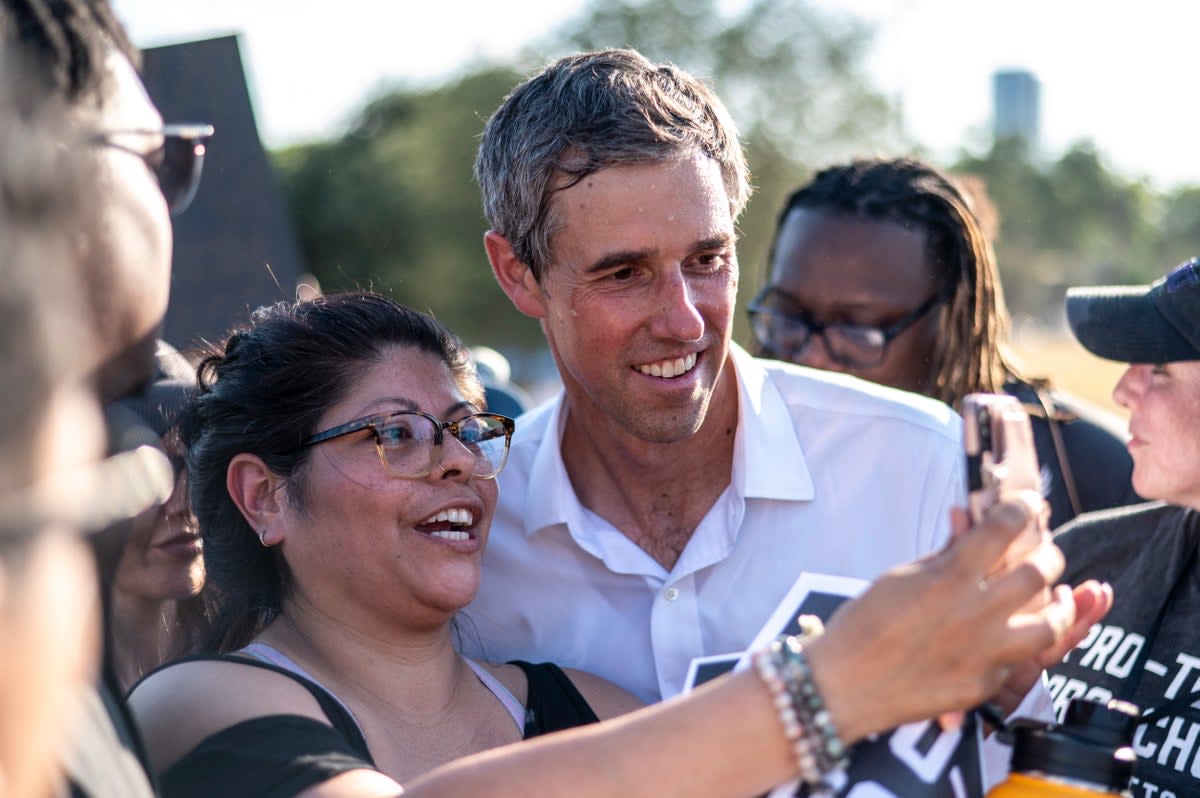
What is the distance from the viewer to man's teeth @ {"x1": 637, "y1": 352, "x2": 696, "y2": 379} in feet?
8.40

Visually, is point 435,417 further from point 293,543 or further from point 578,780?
point 578,780

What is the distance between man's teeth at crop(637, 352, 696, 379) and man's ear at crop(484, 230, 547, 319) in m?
0.36

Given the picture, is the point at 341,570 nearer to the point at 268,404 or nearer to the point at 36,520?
the point at 268,404

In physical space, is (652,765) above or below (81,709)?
below

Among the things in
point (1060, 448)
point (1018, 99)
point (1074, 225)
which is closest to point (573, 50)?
point (1060, 448)

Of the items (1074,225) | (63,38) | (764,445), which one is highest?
(63,38)

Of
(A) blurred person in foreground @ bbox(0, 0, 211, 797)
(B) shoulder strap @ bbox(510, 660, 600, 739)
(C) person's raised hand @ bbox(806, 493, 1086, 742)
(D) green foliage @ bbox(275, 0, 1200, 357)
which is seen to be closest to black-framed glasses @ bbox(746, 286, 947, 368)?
(B) shoulder strap @ bbox(510, 660, 600, 739)

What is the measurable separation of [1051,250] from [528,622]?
4516 cm

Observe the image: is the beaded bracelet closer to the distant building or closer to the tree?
the tree

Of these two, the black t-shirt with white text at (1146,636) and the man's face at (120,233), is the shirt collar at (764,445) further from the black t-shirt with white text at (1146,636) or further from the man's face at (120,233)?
the man's face at (120,233)

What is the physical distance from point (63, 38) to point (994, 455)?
1.14m

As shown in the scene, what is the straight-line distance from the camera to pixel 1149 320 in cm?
241

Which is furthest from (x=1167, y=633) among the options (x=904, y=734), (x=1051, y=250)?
(x=1051, y=250)

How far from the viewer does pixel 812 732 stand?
135 cm
